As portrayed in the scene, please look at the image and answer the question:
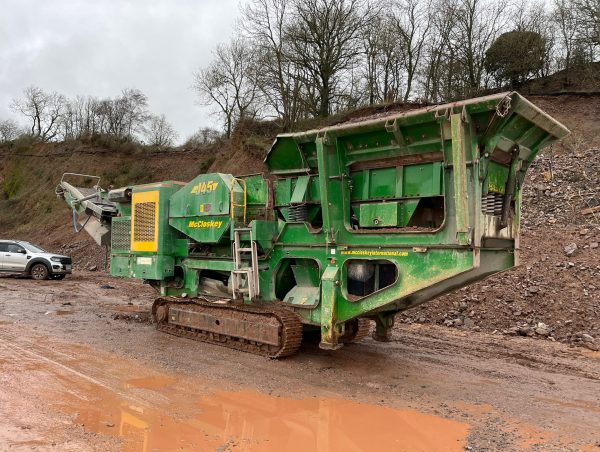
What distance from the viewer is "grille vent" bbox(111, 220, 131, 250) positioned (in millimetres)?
9095

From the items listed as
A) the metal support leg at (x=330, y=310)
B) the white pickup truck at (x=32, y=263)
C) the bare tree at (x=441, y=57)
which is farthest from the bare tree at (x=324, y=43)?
the metal support leg at (x=330, y=310)

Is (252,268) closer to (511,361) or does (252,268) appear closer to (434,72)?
(511,361)

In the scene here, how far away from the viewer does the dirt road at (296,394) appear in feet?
13.8

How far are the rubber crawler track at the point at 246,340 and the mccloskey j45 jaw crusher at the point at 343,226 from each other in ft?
0.06

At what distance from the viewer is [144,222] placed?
8672mm

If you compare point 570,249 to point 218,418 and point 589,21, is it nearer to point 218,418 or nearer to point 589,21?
point 218,418

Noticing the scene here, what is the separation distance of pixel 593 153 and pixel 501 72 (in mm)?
10312

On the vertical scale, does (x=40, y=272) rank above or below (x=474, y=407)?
above

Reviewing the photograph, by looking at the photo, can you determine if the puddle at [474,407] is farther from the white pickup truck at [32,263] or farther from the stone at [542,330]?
the white pickup truck at [32,263]

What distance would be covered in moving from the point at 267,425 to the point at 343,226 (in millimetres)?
2718

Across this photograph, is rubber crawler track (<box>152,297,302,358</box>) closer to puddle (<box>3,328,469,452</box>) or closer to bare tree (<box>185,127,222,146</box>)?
puddle (<box>3,328,469,452</box>)

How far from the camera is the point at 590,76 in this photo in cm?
2228

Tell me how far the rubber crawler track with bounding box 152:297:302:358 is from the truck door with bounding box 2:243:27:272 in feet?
39.7

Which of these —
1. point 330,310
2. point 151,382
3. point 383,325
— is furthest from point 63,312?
Answer: point 383,325
